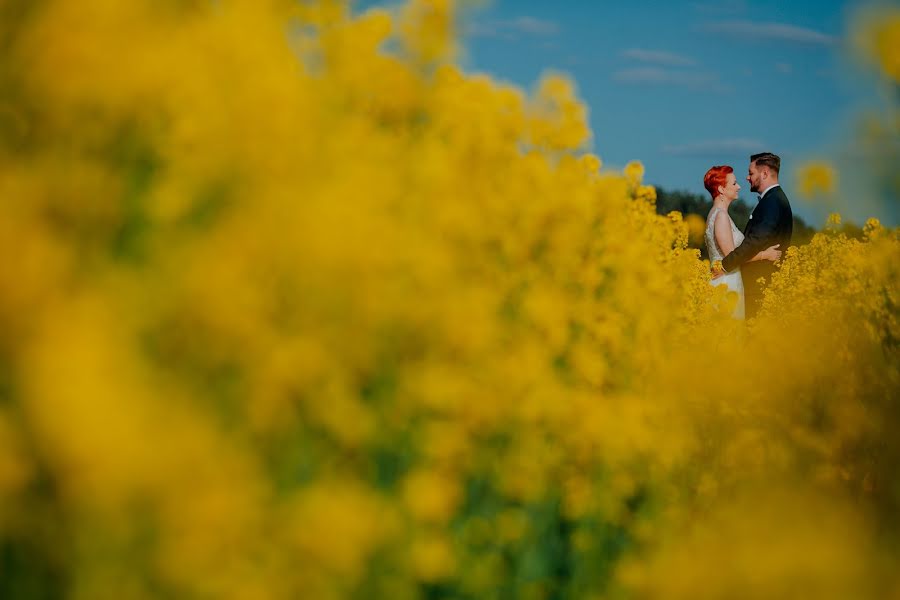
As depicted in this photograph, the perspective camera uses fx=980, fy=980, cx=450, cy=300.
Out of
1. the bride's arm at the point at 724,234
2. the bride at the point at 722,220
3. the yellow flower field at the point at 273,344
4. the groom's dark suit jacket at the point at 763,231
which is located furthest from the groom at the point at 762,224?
the yellow flower field at the point at 273,344

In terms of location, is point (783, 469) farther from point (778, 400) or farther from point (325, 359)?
point (325, 359)

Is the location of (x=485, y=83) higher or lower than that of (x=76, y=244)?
higher

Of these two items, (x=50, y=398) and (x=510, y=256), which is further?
(x=510, y=256)

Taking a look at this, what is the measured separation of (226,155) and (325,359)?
0.37m

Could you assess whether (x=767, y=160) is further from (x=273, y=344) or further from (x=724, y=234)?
(x=273, y=344)

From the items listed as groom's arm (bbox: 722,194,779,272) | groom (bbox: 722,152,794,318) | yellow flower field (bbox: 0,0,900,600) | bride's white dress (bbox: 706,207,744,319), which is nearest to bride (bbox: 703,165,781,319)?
bride's white dress (bbox: 706,207,744,319)

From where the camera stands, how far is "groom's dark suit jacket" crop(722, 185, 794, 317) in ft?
27.0

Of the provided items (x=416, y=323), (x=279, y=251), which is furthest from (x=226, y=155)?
(x=416, y=323)

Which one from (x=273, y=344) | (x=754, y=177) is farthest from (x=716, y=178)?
(x=273, y=344)

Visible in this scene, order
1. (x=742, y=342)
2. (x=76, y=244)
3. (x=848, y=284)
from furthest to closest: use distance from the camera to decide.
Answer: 1. (x=742, y=342)
2. (x=848, y=284)
3. (x=76, y=244)

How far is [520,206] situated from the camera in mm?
3604

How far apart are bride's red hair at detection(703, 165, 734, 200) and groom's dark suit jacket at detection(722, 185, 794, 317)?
470mm

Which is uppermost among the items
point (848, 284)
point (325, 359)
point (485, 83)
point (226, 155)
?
point (848, 284)

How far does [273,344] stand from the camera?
1570 mm
